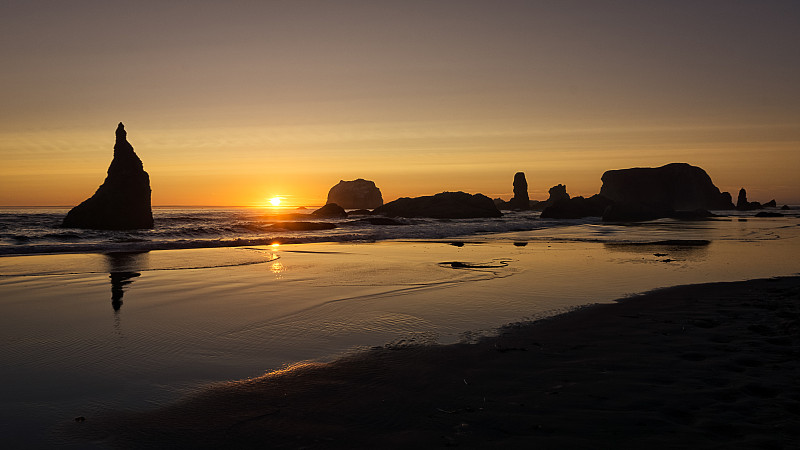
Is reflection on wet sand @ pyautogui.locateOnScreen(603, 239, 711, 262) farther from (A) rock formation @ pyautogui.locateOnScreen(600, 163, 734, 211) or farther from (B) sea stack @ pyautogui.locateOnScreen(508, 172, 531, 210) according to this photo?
(B) sea stack @ pyautogui.locateOnScreen(508, 172, 531, 210)

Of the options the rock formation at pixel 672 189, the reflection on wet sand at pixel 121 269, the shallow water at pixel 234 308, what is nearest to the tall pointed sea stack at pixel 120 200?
the reflection on wet sand at pixel 121 269

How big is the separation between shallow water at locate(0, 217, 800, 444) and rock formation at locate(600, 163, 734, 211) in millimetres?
144427

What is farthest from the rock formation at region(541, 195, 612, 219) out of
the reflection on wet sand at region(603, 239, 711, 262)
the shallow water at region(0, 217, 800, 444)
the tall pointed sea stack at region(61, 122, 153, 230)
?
the tall pointed sea stack at region(61, 122, 153, 230)

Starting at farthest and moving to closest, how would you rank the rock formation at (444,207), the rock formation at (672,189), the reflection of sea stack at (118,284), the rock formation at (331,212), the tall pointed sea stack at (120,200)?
the rock formation at (672,189) → the rock formation at (444,207) → the rock formation at (331,212) → the tall pointed sea stack at (120,200) → the reflection of sea stack at (118,284)

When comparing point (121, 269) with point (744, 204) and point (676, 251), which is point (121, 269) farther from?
point (744, 204)

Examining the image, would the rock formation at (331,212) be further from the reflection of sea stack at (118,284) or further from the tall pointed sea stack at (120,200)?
the reflection of sea stack at (118,284)

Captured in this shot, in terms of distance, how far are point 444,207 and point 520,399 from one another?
81044 mm

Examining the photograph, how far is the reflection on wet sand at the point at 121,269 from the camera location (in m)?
10.9

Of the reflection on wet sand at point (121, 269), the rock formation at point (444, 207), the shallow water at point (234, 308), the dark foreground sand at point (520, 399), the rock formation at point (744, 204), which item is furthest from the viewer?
the rock formation at point (744, 204)

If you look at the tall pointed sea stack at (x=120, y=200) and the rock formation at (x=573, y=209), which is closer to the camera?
the tall pointed sea stack at (x=120, y=200)

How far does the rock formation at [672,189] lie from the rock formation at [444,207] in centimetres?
8131

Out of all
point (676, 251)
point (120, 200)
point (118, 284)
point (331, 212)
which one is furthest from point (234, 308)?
point (331, 212)

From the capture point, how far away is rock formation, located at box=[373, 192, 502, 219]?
82.7 metres

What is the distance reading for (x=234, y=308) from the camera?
31.0 feet
